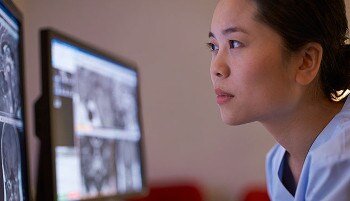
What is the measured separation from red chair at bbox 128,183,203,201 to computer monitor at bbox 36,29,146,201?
0.73 metres

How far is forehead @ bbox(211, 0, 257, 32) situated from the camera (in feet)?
3.29

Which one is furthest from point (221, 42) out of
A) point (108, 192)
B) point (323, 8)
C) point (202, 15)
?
point (202, 15)

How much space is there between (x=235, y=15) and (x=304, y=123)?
0.27 metres

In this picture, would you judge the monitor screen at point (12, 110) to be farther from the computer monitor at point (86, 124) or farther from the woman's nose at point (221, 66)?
the woman's nose at point (221, 66)

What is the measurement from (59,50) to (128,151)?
476 mm

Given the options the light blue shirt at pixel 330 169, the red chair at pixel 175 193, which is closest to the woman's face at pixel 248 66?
the light blue shirt at pixel 330 169

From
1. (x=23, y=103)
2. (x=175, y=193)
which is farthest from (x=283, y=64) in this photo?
(x=175, y=193)

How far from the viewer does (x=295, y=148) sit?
3.75 ft

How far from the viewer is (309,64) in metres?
1.02

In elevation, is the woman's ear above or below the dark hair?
below

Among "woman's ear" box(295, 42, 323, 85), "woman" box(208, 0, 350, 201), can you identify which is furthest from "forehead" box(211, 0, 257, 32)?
"woman's ear" box(295, 42, 323, 85)

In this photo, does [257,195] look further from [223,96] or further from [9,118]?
[9,118]

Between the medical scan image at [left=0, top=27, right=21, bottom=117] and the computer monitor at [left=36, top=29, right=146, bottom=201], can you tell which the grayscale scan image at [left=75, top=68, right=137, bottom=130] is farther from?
the medical scan image at [left=0, top=27, right=21, bottom=117]

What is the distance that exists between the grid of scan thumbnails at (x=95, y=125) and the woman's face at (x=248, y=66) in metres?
0.37
